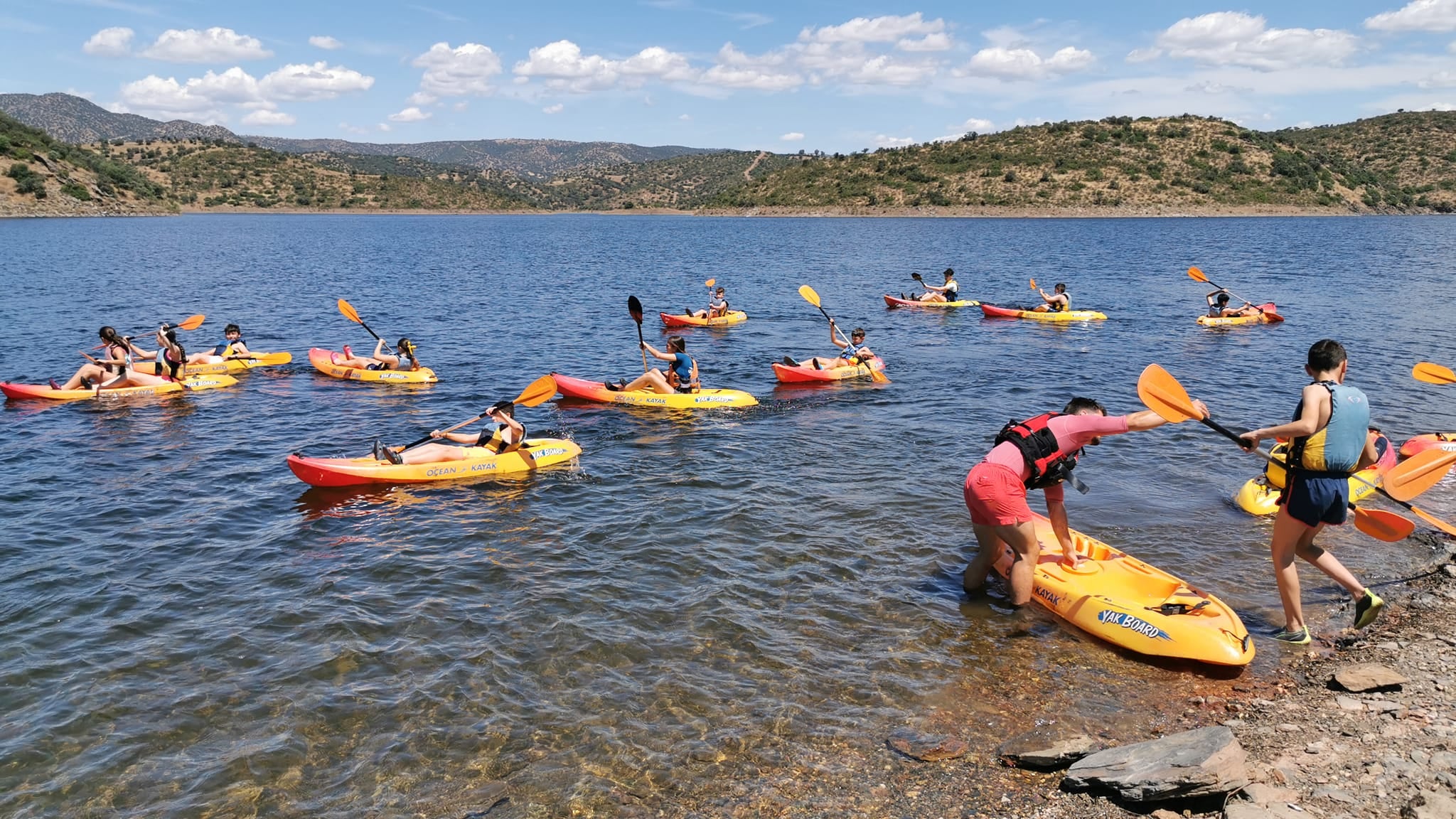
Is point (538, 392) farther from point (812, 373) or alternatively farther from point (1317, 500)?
point (1317, 500)

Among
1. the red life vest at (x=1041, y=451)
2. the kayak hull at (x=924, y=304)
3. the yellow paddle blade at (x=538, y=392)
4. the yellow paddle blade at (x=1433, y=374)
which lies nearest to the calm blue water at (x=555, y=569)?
the yellow paddle blade at (x=538, y=392)

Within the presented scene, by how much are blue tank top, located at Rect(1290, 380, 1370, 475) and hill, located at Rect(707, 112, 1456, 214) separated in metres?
109

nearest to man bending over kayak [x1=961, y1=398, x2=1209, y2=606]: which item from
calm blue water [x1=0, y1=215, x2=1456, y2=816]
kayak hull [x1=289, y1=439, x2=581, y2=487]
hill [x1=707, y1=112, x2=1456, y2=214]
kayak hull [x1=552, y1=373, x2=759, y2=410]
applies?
calm blue water [x1=0, y1=215, x2=1456, y2=816]

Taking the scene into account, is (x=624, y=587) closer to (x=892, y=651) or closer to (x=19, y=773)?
(x=892, y=651)

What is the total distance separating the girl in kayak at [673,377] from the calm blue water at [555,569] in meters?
0.67

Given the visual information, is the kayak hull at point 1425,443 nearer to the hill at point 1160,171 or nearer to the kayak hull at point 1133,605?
the kayak hull at point 1133,605

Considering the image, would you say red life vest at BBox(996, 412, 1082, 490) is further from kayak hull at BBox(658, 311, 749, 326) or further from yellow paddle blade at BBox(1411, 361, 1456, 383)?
kayak hull at BBox(658, 311, 749, 326)

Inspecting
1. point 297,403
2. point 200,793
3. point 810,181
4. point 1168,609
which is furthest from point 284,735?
point 810,181

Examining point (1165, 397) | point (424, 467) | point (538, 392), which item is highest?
point (1165, 397)

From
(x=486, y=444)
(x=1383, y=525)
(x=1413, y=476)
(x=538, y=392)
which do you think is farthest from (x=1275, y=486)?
(x=486, y=444)

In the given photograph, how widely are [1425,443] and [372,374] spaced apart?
1980cm

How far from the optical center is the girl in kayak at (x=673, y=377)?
55.7ft

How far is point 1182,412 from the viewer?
7516 mm

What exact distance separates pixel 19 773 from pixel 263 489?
6.64m
